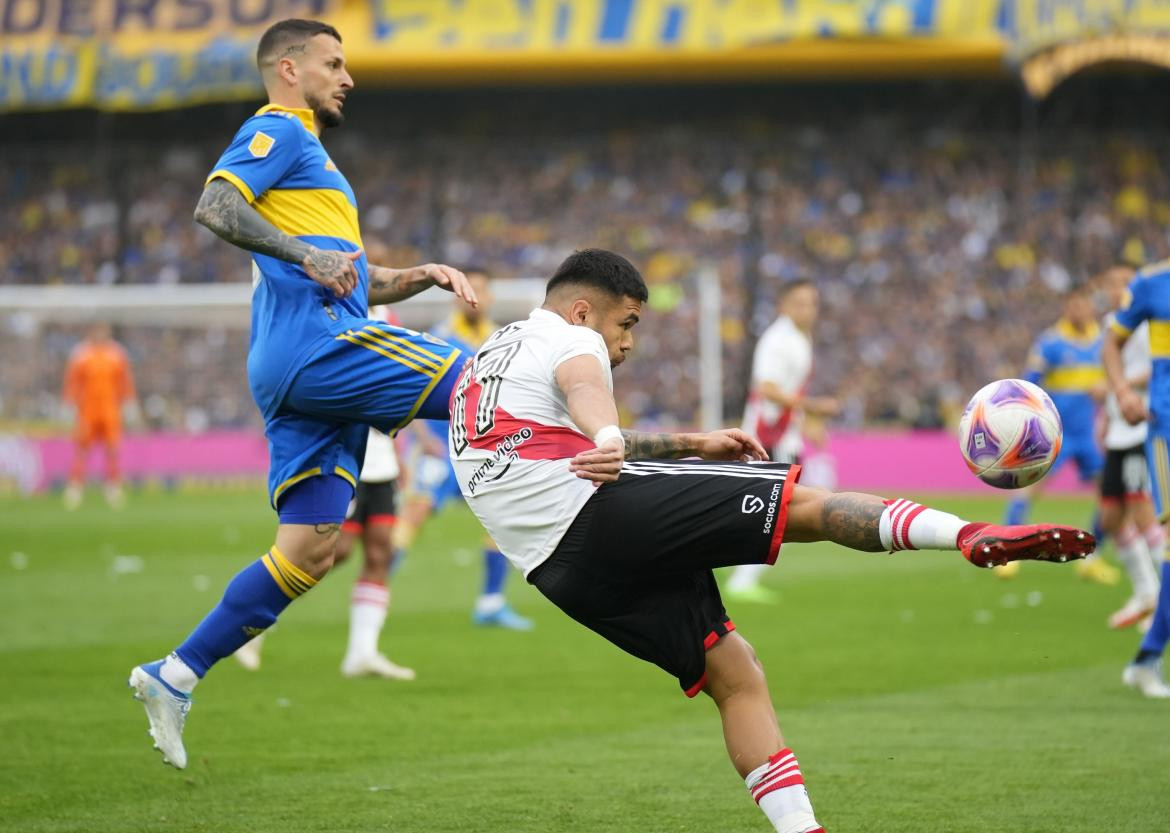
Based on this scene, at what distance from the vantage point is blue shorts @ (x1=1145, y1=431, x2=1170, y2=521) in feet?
25.5

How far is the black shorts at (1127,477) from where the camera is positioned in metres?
10.6

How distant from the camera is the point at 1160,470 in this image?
7.89m

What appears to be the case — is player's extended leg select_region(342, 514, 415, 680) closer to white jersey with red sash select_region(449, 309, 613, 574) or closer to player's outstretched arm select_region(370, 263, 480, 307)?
player's outstretched arm select_region(370, 263, 480, 307)

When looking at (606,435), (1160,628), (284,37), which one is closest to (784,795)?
(606,435)

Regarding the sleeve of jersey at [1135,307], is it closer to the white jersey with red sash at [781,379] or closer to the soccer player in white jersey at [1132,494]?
the soccer player in white jersey at [1132,494]

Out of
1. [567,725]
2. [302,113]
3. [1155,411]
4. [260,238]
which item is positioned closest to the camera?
[260,238]

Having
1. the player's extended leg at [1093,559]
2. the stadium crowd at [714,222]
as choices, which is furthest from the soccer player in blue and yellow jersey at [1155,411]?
the stadium crowd at [714,222]

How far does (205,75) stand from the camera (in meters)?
31.6

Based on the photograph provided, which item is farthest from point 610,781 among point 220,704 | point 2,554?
point 2,554

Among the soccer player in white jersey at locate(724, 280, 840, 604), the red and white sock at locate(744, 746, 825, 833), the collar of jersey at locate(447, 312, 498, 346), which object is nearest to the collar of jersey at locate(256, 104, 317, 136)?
the red and white sock at locate(744, 746, 825, 833)

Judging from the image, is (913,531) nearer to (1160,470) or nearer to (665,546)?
(665,546)

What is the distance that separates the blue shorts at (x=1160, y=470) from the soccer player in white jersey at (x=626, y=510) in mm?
3911

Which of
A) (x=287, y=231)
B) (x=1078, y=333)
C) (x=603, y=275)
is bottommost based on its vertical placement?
(x=603, y=275)

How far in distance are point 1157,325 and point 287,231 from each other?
4534 millimetres
